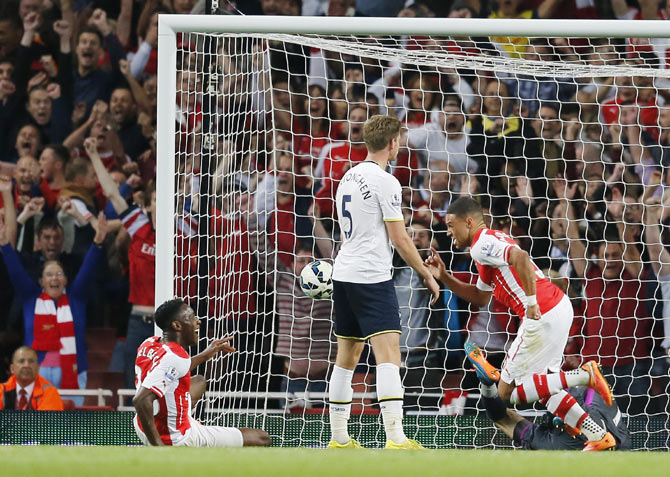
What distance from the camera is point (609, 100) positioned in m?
8.81

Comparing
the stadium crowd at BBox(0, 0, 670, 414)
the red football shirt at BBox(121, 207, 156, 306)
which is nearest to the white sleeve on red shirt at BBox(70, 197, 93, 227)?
the stadium crowd at BBox(0, 0, 670, 414)

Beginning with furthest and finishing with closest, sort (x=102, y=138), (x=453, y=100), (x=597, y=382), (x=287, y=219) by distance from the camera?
(x=102, y=138)
(x=453, y=100)
(x=287, y=219)
(x=597, y=382)

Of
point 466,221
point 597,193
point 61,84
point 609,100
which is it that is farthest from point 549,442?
point 61,84

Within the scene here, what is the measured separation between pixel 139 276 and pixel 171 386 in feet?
10.2

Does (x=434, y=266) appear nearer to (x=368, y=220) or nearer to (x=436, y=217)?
(x=368, y=220)

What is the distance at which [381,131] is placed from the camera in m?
5.73

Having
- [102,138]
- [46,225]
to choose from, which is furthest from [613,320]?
[46,225]

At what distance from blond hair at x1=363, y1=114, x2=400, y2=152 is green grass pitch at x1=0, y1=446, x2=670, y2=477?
3.16 metres

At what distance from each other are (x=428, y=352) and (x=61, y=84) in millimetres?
4256

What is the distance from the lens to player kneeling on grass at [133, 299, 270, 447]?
5.41 m

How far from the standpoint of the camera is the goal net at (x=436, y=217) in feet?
24.3

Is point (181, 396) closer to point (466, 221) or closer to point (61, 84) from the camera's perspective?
point (466, 221)

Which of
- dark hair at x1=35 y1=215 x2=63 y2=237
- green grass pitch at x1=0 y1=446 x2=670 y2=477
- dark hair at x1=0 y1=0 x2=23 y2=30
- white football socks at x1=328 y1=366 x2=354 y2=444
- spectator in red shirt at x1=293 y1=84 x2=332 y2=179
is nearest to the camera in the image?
green grass pitch at x1=0 y1=446 x2=670 y2=477

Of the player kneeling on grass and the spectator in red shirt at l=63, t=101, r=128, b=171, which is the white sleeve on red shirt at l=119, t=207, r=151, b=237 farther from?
the player kneeling on grass
